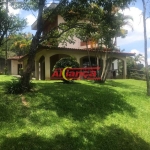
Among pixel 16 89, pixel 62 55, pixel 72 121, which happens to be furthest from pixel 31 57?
pixel 62 55

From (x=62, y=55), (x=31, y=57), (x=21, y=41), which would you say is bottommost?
(x=31, y=57)

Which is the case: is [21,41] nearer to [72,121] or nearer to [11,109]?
[11,109]

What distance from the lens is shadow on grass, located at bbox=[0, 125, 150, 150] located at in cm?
683

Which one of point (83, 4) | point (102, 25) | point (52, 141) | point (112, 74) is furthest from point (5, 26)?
point (112, 74)

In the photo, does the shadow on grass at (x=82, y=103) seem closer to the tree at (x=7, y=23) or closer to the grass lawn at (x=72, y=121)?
the grass lawn at (x=72, y=121)

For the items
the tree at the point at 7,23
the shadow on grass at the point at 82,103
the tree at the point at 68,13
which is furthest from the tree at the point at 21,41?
the shadow on grass at the point at 82,103

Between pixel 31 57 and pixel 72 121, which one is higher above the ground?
pixel 31 57

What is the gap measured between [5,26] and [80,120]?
6775 mm

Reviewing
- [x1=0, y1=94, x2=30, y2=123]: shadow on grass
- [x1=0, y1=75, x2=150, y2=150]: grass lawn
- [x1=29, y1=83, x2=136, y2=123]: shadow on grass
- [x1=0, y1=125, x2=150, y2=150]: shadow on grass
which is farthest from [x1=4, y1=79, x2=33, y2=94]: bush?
[x1=0, y1=125, x2=150, y2=150]: shadow on grass

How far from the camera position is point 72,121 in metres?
8.74

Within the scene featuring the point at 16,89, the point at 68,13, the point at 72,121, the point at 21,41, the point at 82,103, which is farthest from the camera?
the point at 21,41

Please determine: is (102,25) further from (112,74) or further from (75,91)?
(112,74)

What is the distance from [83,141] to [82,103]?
11.0 feet

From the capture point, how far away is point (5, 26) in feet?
38.8
